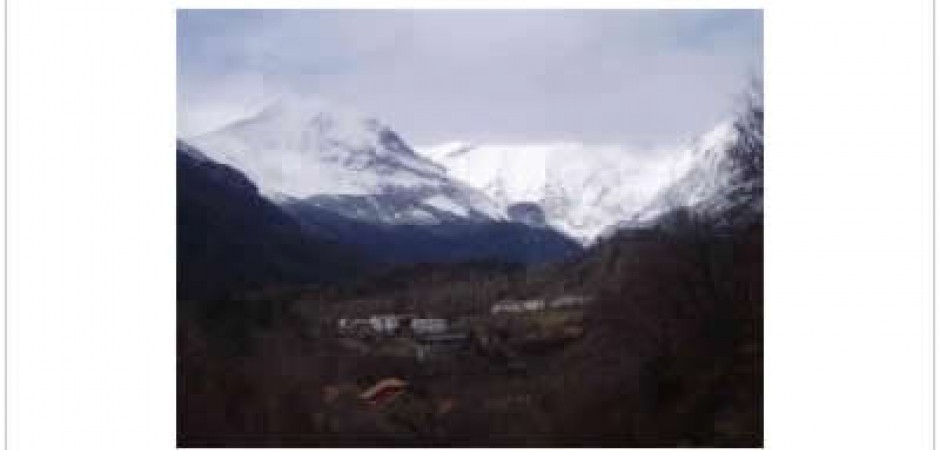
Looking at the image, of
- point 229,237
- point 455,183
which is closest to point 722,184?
point 455,183

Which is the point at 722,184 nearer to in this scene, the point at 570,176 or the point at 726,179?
the point at 726,179

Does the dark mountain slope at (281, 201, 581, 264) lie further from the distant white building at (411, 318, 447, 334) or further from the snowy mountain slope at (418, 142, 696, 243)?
the distant white building at (411, 318, 447, 334)

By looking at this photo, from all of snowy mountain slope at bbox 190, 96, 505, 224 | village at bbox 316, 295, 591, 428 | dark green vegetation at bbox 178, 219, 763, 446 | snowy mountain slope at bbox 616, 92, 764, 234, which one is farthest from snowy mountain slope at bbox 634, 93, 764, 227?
snowy mountain slope at bbox 190, 96, 505, 224

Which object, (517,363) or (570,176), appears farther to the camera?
(570,176)

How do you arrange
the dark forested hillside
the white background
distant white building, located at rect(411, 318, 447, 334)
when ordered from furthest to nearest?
1. distant white building, located at rect(411, 318, 447, 334)
2. the dark forested hillside
3. the white background
